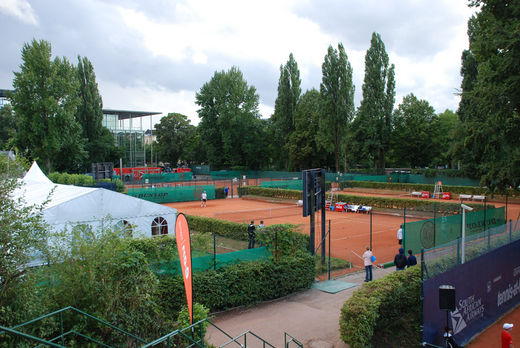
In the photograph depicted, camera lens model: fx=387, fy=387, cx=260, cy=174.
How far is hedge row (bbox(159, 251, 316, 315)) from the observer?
10.3 m

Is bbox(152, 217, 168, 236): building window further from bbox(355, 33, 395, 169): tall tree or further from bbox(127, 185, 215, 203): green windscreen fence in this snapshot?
bbox(355, 33, 395, 169): tall tree

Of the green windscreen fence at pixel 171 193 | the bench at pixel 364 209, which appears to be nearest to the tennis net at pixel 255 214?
the bench at pixel 364 209

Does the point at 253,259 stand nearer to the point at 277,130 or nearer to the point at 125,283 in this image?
the point at 125,283

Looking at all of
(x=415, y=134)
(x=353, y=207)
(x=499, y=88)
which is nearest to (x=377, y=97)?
(x=415, y=134)

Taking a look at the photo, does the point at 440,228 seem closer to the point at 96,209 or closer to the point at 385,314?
the point at 385,314

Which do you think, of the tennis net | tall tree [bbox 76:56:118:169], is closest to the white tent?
the tennis net

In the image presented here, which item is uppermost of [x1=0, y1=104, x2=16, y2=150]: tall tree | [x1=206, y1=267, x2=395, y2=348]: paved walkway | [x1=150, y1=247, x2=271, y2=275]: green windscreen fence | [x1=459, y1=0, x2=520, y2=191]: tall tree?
[x1=0, y1=104, x2=16, y2=150]: tall tree

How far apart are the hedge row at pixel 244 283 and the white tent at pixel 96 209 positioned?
601 cm

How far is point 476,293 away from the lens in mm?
11406

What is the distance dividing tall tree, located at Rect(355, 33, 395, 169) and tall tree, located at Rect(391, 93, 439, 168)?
9.86 meters

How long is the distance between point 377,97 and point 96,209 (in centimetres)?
4966

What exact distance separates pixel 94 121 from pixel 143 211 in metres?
53.8

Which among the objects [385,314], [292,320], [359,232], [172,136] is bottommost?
[359,232]

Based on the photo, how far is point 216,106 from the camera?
7806cm
